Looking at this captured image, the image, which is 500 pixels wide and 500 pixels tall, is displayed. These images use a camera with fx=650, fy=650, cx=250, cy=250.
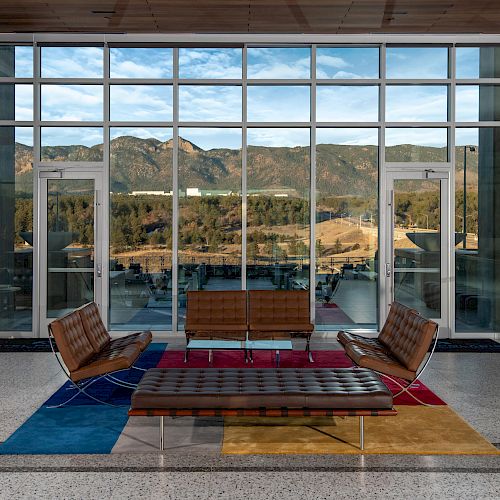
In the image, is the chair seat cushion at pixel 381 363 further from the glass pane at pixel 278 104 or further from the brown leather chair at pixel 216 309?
the glass pane at pixel 278 104

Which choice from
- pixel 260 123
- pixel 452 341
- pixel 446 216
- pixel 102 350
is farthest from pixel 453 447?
pixel 260 123

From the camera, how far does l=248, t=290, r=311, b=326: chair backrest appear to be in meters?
8.33

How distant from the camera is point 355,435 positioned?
5.01m

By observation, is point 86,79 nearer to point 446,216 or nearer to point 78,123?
point 78,123

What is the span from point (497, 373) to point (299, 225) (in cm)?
351

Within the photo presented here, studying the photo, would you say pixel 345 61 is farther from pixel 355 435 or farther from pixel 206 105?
pixel 355 435

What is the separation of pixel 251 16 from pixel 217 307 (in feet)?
11.8

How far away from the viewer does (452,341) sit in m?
9.14

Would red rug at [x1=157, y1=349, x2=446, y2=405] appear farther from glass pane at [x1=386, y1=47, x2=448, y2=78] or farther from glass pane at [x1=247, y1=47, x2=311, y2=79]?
glass pane at [x1=386, y1=47, x2=448, y2=78]

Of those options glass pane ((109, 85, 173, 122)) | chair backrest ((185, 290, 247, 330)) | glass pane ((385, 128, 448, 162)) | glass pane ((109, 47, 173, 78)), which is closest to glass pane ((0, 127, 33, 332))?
glass pane ((109, 85, 173, 122))

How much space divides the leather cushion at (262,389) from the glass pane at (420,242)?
4356 millimetres

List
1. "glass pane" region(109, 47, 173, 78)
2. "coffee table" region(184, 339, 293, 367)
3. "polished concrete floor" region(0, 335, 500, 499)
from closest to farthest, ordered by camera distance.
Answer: "polished concrete floor" region(0, 335, 500, 499)
"coffee table" region(184, 339, 293, 367)
"glass pane" region(109, 47, 173, 78)

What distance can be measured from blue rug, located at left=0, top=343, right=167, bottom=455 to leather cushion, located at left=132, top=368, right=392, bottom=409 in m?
0.52

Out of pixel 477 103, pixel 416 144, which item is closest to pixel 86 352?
pixel 416 144
